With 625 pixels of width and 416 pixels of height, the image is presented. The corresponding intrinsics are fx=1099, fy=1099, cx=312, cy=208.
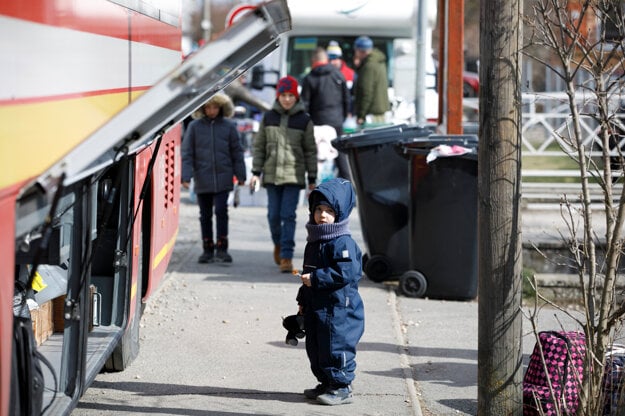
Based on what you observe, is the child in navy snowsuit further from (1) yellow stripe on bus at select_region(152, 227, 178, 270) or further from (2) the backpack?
(2) the backpack

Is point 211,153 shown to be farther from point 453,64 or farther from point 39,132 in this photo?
point 39,132

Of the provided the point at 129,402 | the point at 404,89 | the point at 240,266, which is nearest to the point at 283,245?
the point at 240,266

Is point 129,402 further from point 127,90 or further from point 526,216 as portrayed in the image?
point 526,216

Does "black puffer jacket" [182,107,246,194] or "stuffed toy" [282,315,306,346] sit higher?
"black puffer jacket" [182,107,246,194]

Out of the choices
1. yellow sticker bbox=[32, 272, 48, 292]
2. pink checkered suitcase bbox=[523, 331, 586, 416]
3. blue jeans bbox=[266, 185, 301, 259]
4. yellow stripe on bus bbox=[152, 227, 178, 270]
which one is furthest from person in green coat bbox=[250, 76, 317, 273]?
yellow sticker bbox=[32, 272, 48, 292]

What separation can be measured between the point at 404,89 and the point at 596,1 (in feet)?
40.7

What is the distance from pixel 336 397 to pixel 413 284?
3033 mm

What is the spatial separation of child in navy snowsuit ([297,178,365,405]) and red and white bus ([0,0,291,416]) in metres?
0.94

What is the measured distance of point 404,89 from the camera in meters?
17.3

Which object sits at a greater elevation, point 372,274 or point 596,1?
point 596,1

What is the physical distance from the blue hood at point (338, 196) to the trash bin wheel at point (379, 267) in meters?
3.41

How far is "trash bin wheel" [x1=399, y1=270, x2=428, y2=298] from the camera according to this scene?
873cm

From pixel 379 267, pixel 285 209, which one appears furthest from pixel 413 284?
pixel 285 209

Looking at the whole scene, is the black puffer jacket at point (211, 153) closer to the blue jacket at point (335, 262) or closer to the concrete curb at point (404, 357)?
the concrete curb at point (404, 357)
